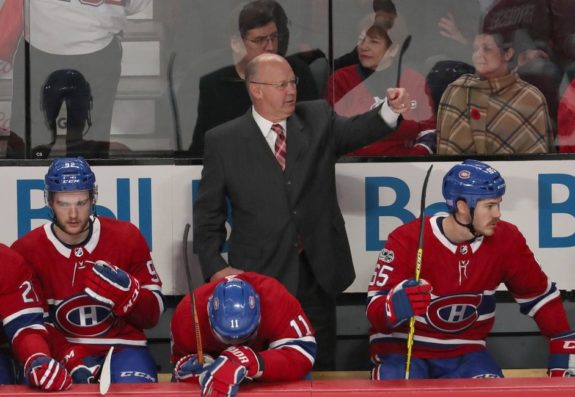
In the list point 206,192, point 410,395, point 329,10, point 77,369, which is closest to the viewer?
point 410,395

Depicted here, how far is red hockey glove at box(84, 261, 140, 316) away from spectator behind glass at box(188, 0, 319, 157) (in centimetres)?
119

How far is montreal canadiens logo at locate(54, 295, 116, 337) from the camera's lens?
17.4 feet

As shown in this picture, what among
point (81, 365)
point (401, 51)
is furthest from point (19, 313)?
point (401, 51)

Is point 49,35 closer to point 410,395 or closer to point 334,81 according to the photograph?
point 334,81

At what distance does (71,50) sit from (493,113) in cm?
197

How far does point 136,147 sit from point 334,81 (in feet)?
3.17

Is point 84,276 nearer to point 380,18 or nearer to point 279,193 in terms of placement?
point 279,193

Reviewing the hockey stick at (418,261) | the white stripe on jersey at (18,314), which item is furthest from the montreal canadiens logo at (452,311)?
the white stripe on jersey at (18,314)

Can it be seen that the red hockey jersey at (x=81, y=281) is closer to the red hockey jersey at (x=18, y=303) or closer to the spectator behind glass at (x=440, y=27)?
the red hockey jersey at (x=18, y=303)

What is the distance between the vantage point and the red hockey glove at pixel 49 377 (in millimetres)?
4246

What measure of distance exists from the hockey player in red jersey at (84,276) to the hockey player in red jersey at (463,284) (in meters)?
0.94

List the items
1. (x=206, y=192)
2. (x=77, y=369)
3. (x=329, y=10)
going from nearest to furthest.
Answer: (x=77, y=369) < (x=206, y=192) < (x=329, y=10)

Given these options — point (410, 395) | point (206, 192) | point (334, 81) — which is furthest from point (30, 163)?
point (410, 395)

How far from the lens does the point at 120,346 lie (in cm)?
529
